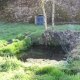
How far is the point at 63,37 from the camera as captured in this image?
10.8 metres

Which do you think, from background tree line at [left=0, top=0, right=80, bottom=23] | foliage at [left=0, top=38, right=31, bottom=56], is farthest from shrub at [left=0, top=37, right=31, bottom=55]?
background tree line at [left=0, top=0, right=80, bottom=23]

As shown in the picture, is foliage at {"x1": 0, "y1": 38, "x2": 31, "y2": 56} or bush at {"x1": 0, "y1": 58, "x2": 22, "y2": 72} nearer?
bush at {"x1": 0, "y1": 58, "x2": 22, "y2": 72}

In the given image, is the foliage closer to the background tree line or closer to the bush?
the bush

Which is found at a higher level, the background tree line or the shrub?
the background tree line

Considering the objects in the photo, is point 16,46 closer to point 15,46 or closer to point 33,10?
point 15,46

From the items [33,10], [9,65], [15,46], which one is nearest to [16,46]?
[15,46]

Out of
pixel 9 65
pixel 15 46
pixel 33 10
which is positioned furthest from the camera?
pixel 33 10

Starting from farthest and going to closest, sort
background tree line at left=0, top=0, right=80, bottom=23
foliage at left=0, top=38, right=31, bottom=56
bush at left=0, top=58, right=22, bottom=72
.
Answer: background tree line at left=0, top=0, right=80, bottom=23
foliage at left=0, top=38, right=31, bottom=56
bush at left=0, top=58, right=22, bottom=72

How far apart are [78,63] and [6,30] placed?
6.88m

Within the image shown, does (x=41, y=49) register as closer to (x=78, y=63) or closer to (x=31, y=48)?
(x=31, y=48)

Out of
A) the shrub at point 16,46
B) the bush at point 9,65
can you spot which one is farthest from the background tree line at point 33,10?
the bush at point 9,65

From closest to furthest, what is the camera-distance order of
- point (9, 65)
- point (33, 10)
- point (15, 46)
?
point (9, 65), point (15, 46), point (33, 10)

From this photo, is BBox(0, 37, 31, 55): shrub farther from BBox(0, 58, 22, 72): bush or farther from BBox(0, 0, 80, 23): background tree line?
BBox(0, 0, 80, 23): background tree line

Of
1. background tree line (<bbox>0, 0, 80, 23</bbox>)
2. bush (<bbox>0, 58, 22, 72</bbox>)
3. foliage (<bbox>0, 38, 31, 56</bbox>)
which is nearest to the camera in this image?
bush (<bbox>0, 58, 22, 72</bbox>)
